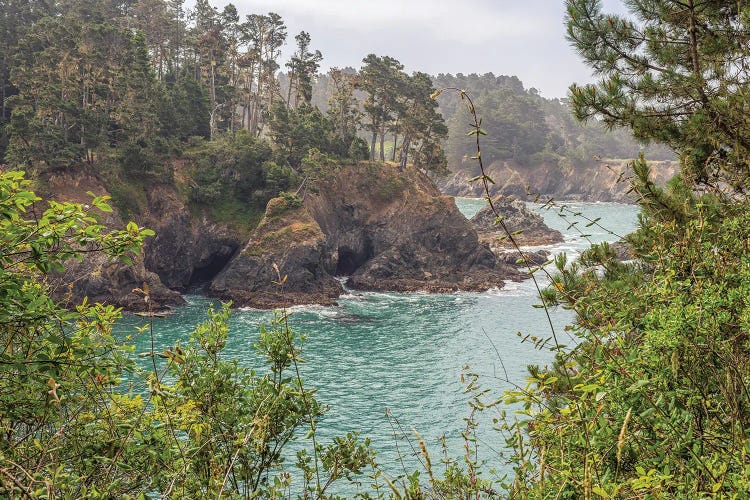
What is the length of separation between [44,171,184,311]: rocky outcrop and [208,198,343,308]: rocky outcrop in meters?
5.55

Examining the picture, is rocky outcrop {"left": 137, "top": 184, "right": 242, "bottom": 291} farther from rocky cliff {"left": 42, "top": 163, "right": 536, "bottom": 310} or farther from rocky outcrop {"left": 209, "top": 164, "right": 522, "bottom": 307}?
rocky outcrop {"left": 209, "top": 164, "right": 522, "bottom": 307}

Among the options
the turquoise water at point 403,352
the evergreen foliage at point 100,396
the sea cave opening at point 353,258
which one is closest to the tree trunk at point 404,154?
the sea cave opening at point 353,258

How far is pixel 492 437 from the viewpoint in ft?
86.4

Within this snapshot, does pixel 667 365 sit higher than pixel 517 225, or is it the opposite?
pixel 667 365

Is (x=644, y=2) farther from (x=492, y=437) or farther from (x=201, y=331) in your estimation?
(x=492, y=437)

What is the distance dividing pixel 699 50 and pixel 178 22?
8198 cm

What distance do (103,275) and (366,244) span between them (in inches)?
1189

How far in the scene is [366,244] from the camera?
64125mm

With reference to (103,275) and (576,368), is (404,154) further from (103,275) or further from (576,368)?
(576,368)

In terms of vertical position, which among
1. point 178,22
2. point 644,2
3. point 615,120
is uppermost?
point 178,22

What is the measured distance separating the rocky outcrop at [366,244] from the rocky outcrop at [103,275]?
631 cm

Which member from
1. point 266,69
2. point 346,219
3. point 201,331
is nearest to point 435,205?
point 346,219

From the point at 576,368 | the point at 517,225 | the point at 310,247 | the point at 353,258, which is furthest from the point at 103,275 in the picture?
the point at 517,225

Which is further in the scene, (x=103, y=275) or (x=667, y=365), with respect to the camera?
(x=103, y=275)
